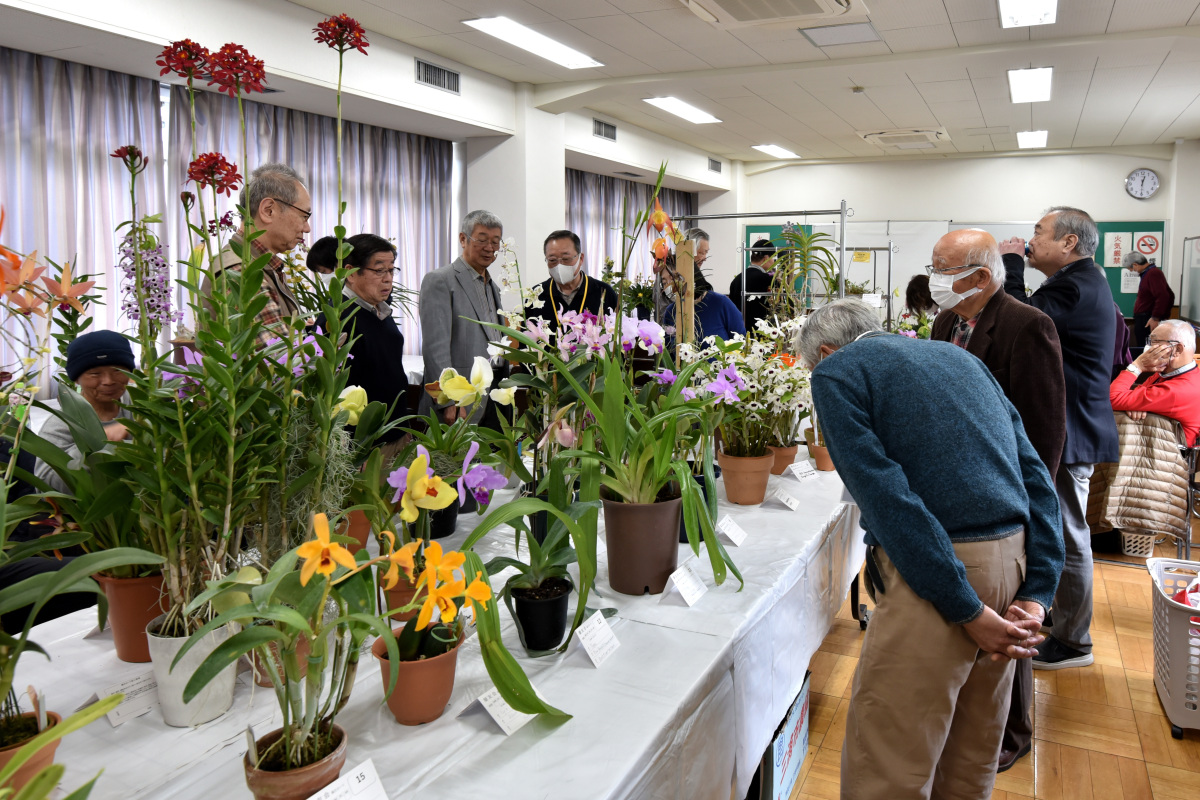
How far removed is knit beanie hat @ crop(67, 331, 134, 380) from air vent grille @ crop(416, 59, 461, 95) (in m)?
4.48

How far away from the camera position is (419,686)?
3.45 feet

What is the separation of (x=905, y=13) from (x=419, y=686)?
5128 millimetres

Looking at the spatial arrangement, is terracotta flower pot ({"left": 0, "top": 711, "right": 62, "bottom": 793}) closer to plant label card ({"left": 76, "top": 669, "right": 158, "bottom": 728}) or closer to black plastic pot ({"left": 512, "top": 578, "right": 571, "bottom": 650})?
plant label card ({"left": 76, "top": 669, "right": 158, "bottom": 728})

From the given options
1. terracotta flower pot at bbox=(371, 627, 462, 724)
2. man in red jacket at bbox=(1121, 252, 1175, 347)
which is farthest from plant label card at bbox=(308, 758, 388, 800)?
man in red jacket at bbox=(1121, 252, 1175, 347)

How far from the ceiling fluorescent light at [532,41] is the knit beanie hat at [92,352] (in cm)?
390

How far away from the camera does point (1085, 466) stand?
8.73 feet

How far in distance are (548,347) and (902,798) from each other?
1.13 meters

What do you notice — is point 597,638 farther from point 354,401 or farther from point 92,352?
point 92,352

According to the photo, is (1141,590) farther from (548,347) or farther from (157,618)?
(157,618)

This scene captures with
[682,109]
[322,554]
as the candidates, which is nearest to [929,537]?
[322,554]

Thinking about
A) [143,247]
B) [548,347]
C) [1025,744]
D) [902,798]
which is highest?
[143,247]

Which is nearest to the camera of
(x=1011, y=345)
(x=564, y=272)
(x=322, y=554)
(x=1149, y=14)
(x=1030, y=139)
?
(x=322, y=554)

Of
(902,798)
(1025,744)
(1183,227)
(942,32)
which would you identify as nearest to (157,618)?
(902,798)

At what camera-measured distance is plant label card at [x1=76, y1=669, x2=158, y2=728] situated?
41.9 inches
